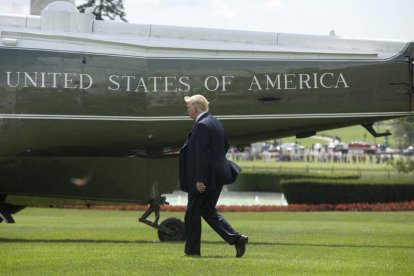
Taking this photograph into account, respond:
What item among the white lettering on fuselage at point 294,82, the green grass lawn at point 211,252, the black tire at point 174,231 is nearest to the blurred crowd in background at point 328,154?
the green grass lawn at point 211,252

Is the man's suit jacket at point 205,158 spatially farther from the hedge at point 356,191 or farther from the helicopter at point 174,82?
the hedge at point 356,191

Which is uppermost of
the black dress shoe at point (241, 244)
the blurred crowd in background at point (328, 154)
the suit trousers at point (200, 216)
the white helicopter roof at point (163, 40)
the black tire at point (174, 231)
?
the white helicopter roof at point (163, 40)

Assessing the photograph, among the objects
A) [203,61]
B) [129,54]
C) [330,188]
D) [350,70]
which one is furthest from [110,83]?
[330,188]

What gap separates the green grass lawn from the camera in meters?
10.5

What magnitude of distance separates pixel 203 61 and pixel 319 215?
49.7 ft

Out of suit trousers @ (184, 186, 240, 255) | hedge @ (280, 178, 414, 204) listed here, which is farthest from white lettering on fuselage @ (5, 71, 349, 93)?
hedge @ (280, 178, 414, 204)

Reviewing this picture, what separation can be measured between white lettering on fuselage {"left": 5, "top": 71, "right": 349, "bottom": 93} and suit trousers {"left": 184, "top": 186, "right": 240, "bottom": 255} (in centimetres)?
400

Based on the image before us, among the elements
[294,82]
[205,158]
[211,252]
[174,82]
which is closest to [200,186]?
[205,158]

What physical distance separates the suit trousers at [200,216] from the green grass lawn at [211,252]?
0.25 m

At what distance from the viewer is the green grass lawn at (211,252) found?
412 inches

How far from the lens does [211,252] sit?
1312cm

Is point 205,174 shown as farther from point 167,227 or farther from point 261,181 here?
point 261,181

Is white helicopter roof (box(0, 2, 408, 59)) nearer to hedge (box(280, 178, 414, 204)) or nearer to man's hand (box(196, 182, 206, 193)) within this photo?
man's hand (box(196, 182, 206, 193))

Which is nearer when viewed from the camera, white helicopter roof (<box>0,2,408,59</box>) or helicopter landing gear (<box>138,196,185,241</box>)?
white helicopter roof (<box>0,2,408,59</box>)
